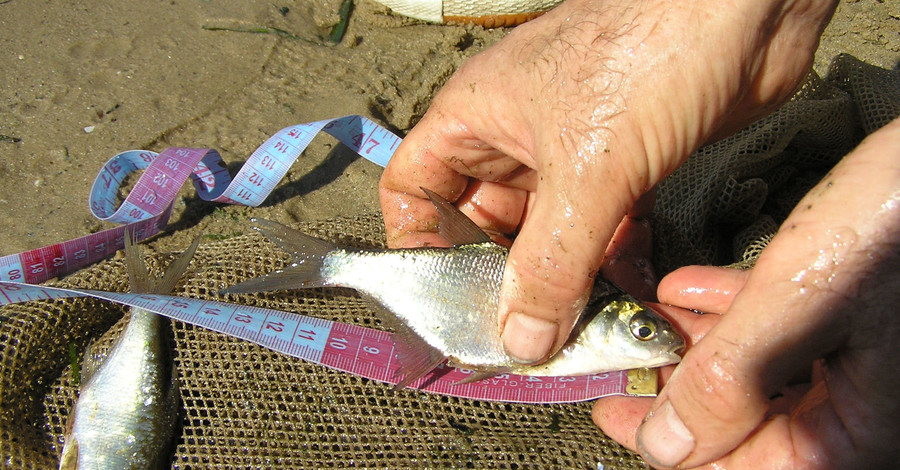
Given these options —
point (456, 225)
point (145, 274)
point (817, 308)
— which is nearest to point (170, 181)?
point (145, 274)

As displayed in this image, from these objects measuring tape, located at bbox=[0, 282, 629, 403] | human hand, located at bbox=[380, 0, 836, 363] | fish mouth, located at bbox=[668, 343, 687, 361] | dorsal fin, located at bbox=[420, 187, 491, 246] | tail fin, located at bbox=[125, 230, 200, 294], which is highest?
human hand, located at bbox=[380, 0, 836, 363]

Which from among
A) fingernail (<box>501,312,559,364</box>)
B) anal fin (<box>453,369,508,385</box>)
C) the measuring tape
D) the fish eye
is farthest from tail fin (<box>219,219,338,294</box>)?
the fish eye

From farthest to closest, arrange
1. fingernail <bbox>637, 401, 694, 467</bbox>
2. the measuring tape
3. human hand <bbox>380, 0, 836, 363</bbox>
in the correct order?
the measuring tape, fingernail <bbox>637, 401, 694, 467</bbox>, human hand <bbox>380, 0, 836, 363</bbox>

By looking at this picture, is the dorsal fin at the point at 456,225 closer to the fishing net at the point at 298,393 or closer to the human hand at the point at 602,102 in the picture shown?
the human hand at the point at 602,102

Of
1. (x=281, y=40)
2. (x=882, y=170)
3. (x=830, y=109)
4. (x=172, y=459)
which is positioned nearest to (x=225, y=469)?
(x=172, y=459)

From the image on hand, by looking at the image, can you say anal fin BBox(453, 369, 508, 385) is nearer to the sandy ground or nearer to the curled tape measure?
the curled tape measure

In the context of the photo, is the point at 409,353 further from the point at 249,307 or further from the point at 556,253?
the point at 556,253

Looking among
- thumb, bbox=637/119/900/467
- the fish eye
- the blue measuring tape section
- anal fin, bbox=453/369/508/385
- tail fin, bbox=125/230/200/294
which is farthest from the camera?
the blue measuring tape section
